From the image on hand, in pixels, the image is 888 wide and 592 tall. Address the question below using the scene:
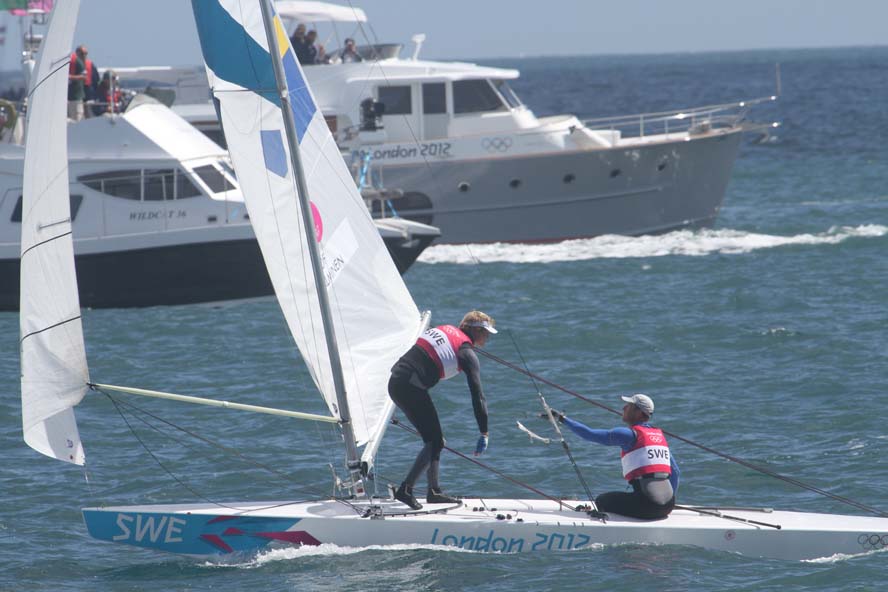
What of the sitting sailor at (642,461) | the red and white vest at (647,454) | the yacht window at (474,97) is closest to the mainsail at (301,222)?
the sitting sailor at (642,461)

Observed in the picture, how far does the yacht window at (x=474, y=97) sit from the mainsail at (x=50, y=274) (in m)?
17.2

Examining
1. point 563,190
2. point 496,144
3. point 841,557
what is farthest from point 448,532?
point 563,190

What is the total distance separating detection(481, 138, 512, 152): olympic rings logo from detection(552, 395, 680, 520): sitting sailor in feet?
51.7

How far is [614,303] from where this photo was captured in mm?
21641

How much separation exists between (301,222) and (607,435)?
2882 mm

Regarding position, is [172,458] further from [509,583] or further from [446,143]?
[446,143]

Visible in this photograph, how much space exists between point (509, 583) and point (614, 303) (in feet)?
38.5

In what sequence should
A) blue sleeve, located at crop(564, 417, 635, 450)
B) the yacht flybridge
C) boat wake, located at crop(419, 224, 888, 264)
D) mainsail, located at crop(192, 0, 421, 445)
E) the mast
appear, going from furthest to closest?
the yacht flybridge, boat wake, located at crop(419, 224, 888, 264), blue sleeve, located at crop(564, 417, 635, 450), mainsail, located at crop(192, 0, 421, 445), the mast

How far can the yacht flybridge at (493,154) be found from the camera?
2614 centimetres

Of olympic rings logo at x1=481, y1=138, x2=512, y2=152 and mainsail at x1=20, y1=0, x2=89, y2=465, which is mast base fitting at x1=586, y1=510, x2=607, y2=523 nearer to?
mainsail at x1=20, y1=0, x2=89, y2=465

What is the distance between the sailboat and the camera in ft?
33.4

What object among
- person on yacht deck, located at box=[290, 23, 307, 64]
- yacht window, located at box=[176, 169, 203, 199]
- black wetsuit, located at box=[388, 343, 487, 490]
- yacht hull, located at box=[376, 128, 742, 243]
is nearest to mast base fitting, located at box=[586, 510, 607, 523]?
black wetsuit, located at box=[388, 343, 487, 490]

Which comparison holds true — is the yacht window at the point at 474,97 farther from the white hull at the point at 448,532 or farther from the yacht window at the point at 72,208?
the white hull at the point at 448,532

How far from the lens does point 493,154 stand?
2617cm
